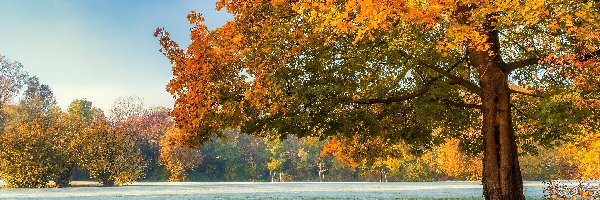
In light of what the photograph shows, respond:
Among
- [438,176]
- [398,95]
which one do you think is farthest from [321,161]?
[398,95]

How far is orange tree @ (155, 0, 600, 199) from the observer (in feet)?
50.1

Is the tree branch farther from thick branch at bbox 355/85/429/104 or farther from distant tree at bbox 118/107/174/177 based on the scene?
distant tree at bbox 118/107/174/177

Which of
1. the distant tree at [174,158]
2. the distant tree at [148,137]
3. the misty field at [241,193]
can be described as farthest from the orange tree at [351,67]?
the distant tree at [148,137]

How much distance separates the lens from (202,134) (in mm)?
18891

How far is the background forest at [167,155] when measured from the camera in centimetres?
4497

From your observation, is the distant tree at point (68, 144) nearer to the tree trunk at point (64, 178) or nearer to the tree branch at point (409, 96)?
the tree trunk at point (64, 178)

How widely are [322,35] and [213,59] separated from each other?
3314 mm

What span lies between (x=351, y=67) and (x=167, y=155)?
211 feet

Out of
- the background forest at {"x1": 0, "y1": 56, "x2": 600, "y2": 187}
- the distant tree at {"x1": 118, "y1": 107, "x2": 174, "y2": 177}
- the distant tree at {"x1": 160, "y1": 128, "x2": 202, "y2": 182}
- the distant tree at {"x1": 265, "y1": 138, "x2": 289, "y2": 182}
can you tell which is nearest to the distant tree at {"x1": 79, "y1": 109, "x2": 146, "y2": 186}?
the background forest at {"x1": 0, "y1": 56, "x2": 600, "y2": 187}

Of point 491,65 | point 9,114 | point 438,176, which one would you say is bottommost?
point 438,176

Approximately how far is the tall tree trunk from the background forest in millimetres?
5125

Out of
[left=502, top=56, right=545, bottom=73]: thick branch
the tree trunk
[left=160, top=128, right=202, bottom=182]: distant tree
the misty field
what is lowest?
the misty field

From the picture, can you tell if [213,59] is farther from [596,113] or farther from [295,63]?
[596,113]

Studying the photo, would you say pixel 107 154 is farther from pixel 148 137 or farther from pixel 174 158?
pixel 148 137
